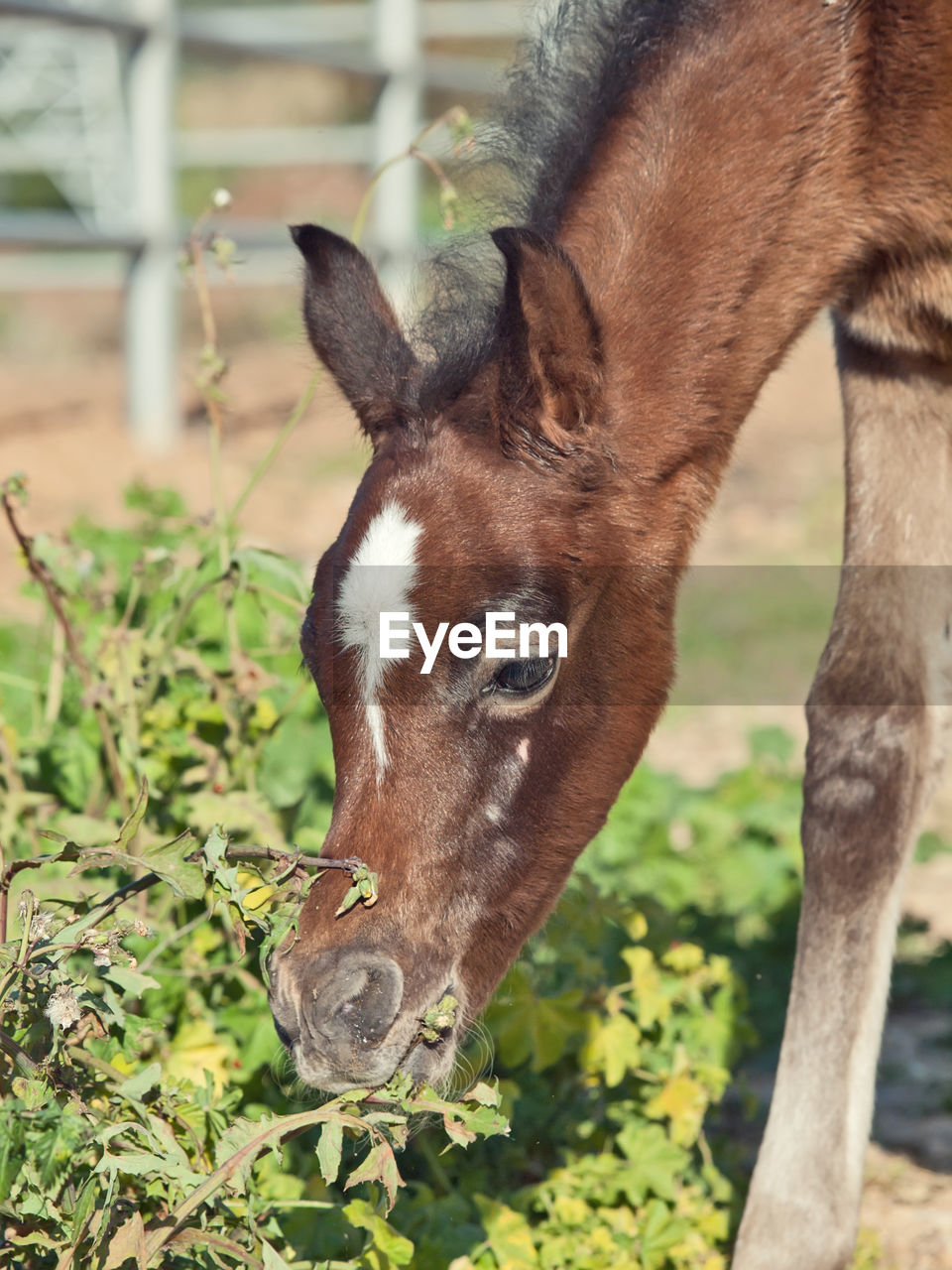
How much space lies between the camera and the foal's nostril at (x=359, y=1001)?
2043 millimetres

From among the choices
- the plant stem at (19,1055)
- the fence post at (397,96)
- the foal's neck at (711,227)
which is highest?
the fence post at (397,96)

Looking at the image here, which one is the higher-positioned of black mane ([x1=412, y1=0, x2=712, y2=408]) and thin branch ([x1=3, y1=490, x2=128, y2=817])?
black mane ([x1=412, y1=0, x2=712, y2=408])

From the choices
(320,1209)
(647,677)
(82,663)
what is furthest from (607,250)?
(320,1209)

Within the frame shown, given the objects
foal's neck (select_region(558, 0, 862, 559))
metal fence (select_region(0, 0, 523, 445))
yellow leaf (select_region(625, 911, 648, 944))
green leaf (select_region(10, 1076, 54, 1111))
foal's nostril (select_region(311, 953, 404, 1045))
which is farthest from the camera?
metal fence (select_region(0, 0, 523, 445))

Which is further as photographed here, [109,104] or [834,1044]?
[109,104]

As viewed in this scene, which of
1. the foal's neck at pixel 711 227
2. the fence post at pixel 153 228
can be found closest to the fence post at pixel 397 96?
the fence post at pixel 153 228

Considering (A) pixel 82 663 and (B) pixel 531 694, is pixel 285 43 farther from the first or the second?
(B) pixel 531 694

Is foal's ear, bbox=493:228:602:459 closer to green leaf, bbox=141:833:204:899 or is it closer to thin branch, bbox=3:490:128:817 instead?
green leaf, bbox=141:833:204:899

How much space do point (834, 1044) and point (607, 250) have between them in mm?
1466

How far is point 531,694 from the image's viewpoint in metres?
2.27

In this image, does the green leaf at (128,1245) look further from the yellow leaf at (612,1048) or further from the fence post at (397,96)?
the fence post at (397,96)

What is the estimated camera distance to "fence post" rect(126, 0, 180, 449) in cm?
786

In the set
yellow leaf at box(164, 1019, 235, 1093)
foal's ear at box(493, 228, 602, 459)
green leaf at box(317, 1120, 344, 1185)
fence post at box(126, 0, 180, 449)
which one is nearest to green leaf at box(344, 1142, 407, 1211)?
green leaf at box(317, 1120, 344, 1185)

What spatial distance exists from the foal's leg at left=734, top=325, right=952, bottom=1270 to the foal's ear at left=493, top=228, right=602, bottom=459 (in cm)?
96
